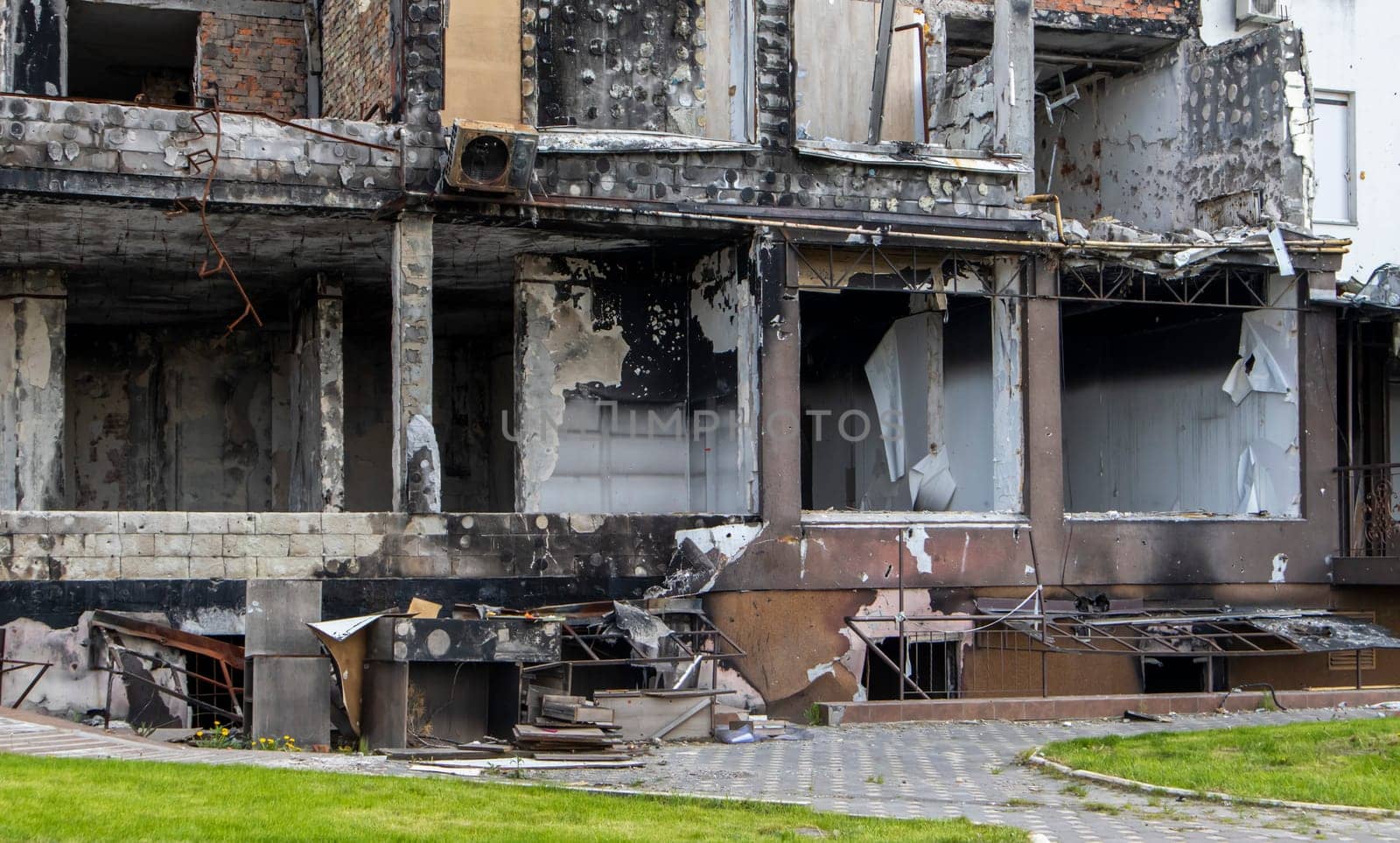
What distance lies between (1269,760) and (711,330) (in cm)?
791

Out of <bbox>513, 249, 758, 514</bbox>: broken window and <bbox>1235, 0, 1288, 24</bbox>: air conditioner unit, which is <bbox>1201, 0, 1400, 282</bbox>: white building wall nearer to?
<bbox>1235, 0, 1288, 24</bbox>: air conditioner unit

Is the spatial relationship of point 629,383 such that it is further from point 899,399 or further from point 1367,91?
point 1367,91

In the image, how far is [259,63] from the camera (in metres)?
19.9

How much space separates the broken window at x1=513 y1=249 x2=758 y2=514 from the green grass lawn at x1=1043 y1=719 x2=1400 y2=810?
576 cm

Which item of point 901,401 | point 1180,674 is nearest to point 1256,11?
point 901,401

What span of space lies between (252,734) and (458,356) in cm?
1034

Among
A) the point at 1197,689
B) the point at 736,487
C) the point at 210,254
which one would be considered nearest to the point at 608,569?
the point at 736,487

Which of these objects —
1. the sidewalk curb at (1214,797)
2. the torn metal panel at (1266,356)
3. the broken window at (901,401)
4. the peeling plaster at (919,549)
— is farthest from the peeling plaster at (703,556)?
the torn metal panel at (1266,356)

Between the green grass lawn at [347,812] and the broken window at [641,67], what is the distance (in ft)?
29.5

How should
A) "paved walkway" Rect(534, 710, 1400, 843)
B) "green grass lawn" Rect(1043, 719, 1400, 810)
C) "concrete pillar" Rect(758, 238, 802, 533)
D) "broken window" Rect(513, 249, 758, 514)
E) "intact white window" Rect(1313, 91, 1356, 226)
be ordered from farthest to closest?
1. "intact white window" Rect(1313, 91, 1356, 226)
2. "broken window" Rect(513, 249, 758, 514)
3. "concrete pillar" Rect(758, 238, 802, 533)
4. "green grass lawn" Rect(1043, 719, 1400, 810)
5. "paved walkway" Rect(534, 710, 1400, 843)

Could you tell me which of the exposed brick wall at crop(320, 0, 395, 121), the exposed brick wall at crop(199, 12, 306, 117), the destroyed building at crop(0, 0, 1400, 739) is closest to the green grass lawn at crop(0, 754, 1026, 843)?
the destroyed building at crop(0, 0, 1400, 739)

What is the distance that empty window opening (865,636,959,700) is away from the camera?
55.7 ft

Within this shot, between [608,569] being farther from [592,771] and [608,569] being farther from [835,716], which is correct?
[592,771]

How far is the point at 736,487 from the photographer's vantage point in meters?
17.0
